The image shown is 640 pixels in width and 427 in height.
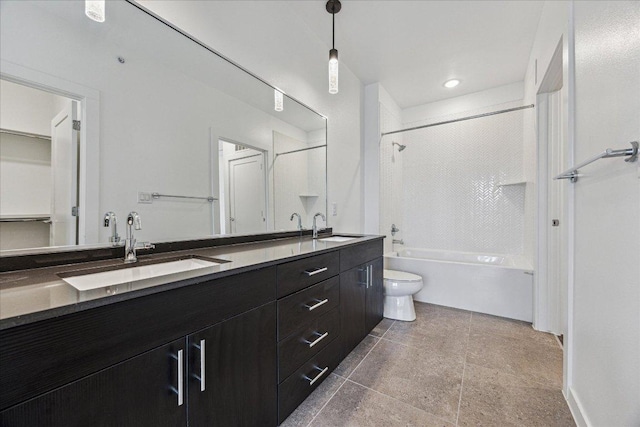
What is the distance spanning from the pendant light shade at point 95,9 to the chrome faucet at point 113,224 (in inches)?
31.2

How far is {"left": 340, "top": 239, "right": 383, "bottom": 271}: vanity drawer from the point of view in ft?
5.74

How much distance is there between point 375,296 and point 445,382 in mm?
800

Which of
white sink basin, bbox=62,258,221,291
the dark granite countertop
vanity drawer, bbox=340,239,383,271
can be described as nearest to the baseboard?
vanity drawer, bbox=340,239,383,271

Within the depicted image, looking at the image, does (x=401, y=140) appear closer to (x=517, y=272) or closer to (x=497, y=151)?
(x=497, y=151)

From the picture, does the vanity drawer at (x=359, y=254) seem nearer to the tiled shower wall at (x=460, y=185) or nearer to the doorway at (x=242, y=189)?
the doorway at (x=242, y=189)

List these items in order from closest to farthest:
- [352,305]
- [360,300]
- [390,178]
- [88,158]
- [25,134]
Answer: [25,134] < [88,158] < [352,305] < [360,300] < [390,178]

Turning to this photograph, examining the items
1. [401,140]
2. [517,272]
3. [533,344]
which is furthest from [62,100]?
[401,140]

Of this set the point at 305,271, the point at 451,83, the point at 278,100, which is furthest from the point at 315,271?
the point at 451,83

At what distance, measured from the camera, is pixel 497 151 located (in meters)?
3.30

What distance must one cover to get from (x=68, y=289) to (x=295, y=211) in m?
1.71

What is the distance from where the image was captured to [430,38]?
92.9 inches

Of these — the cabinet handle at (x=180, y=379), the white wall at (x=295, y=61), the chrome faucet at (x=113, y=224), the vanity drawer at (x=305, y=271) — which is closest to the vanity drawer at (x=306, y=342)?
the vanity drawer at (x=305, y=271)

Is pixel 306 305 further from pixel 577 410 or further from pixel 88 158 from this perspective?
pixel 577 410

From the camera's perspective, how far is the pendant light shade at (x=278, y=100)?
6.69ft
